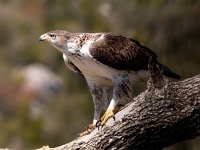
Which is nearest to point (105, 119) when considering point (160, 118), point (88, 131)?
point (88, 131)

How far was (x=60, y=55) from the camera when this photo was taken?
111ft

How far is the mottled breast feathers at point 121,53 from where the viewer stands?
854 centimetres

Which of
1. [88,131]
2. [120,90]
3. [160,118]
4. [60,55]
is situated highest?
[60,55]

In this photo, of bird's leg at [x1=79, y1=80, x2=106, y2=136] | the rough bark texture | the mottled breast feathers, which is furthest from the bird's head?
the rough bark texture

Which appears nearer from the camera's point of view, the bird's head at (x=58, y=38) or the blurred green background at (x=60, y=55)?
the bird's head at (x=58, y=38)

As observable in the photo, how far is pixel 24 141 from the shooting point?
2716cm

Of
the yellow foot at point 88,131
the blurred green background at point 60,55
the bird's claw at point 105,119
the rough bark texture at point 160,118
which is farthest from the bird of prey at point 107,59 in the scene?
the blurred green background at point 60,55

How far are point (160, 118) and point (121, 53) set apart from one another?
5.81 ft

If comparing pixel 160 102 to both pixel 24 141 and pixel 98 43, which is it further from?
pixel 24 141

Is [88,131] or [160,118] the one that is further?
[88,131]

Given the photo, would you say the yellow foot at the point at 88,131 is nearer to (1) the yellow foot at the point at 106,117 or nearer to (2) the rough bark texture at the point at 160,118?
(1) the yellow foot at the point at 106,117

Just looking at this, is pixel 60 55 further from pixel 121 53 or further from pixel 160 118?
pixel 160 118

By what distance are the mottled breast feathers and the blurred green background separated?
2545mm

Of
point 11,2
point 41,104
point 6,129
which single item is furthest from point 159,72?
point 11,2
